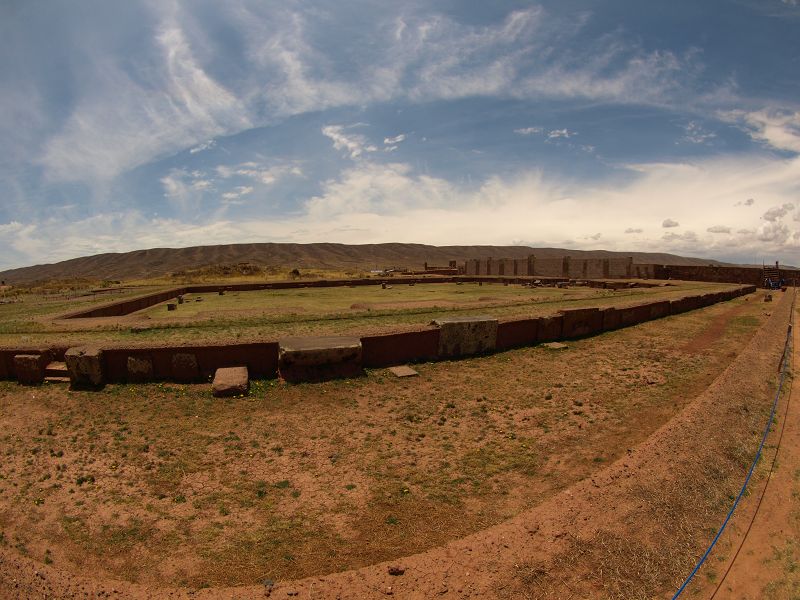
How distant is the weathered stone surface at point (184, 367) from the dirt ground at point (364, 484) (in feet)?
1.65

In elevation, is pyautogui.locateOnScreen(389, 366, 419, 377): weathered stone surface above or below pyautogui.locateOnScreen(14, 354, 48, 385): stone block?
below

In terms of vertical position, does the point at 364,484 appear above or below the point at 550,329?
below

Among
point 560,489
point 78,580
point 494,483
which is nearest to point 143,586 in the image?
point 78,580

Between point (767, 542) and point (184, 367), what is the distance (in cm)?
848

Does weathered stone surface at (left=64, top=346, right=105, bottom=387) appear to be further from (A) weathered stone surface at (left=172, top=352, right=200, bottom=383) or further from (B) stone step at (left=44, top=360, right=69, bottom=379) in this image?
(A) weathered stone surface at (left=172, top=352, right=200, bottom=383)

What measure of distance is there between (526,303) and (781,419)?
41.7 feet

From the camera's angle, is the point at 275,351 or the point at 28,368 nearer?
the point at 28,368

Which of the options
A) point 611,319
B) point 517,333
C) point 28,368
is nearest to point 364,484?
point 28,368

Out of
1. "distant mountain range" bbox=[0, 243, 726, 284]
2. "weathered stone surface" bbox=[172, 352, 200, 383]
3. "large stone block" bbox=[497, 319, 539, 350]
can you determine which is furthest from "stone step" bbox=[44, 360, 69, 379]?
"distant mountain range" bbox=[0, 243, 726, 284]

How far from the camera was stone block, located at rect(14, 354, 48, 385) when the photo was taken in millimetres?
7805

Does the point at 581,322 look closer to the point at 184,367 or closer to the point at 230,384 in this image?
the point at 230,384

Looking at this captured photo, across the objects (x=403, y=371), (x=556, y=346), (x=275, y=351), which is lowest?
(x=403, y=371)

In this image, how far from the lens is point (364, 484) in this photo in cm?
496

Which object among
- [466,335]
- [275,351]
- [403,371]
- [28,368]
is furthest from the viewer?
[466,335]
